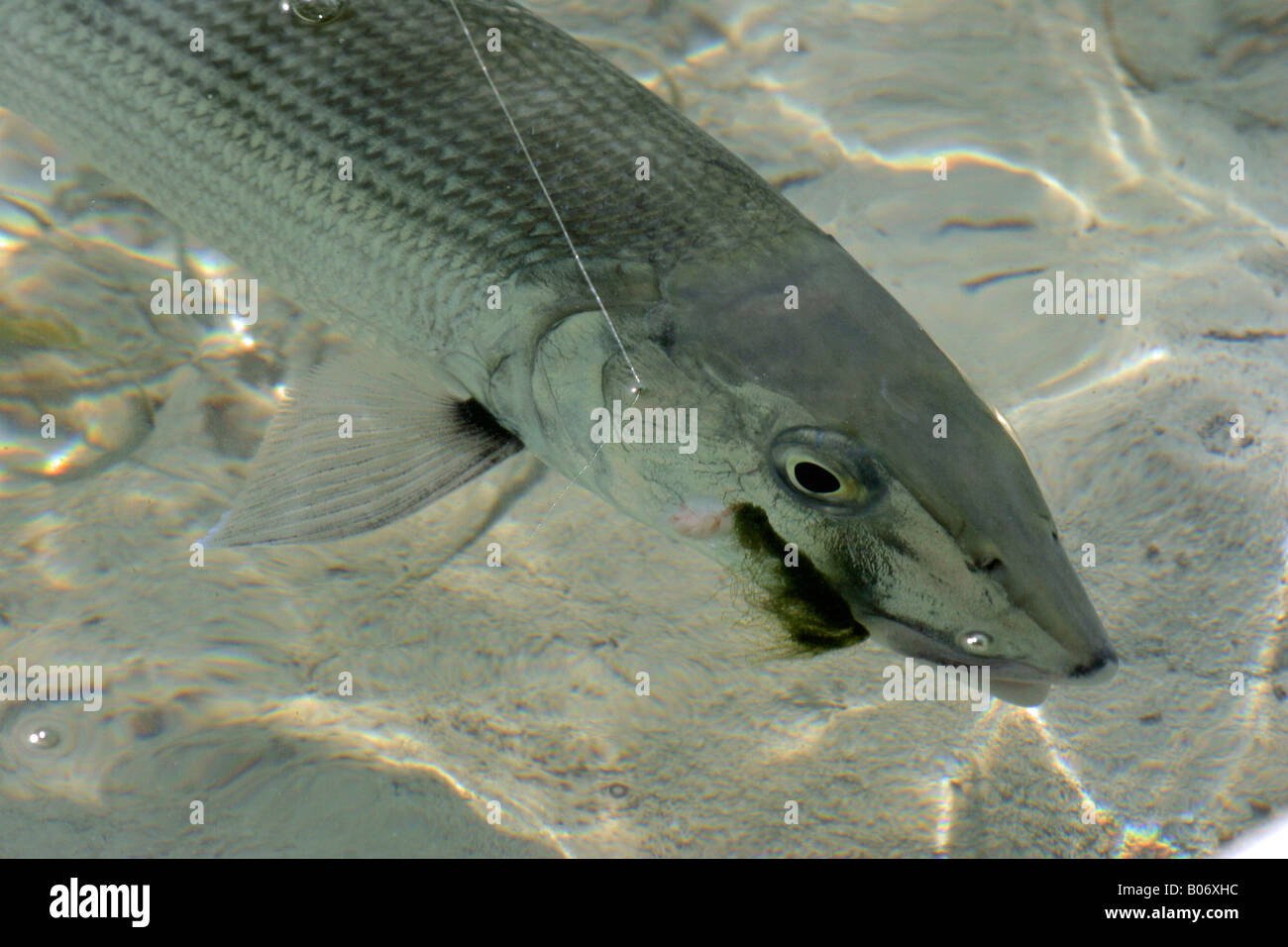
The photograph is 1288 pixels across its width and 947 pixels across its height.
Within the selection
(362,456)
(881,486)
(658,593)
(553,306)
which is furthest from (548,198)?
(658,593)

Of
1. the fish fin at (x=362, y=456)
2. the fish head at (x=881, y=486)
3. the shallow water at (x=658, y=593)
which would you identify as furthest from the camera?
the shallow water at (x=658, y=593)

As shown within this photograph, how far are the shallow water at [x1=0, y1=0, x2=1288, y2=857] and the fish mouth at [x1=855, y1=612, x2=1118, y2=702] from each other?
40cm

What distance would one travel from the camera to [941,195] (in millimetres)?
3951

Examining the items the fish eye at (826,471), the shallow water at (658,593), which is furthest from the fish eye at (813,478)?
the shallow water at (658,593)

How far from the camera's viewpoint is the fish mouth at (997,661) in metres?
1.86

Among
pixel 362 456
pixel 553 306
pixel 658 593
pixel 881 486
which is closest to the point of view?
pixel 881 486

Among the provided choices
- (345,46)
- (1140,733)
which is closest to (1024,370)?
(1140,733)

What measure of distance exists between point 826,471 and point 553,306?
0.76 metres

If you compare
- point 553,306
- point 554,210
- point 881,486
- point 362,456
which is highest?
point 554,210

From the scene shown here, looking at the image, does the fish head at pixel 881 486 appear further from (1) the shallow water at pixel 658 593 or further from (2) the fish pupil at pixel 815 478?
(1) the shallow water at pixel 658 593

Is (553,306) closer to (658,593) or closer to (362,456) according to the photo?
(362,456)

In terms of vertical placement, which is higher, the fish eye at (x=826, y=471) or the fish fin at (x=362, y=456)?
the fish fin at (x=362, y=456)

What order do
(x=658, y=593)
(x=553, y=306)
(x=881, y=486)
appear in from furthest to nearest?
(x=658, y=593) < (x=553, y=306) < (x=881, y=486)

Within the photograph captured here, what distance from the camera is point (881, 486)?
1.88 metres
